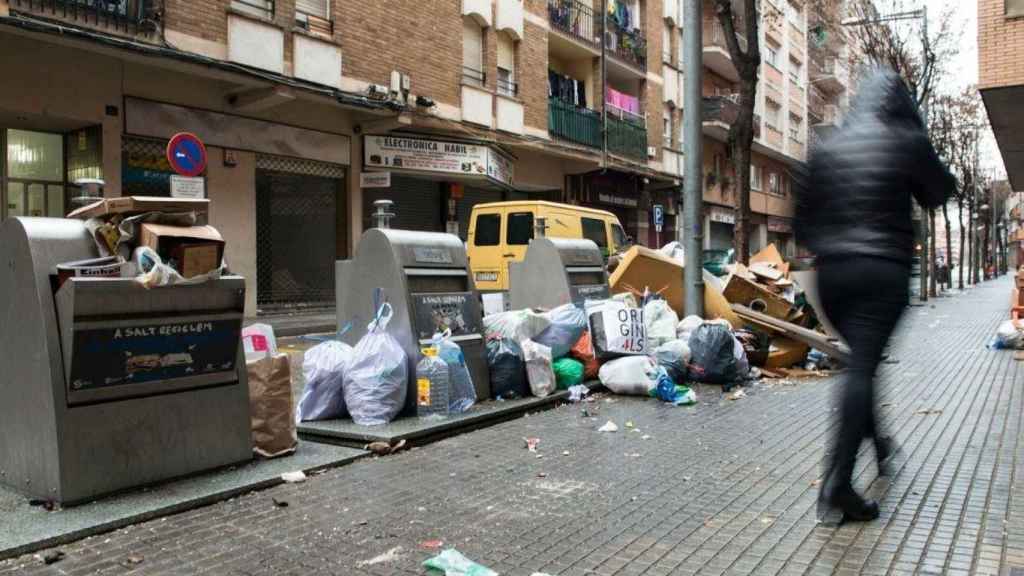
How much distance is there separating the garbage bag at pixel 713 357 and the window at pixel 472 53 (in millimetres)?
12804

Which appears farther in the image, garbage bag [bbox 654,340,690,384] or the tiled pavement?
garbage bag [bbox 654,340,690,384]

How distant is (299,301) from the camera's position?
1638 cm

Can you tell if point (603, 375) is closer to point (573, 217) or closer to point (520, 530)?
point (520, 530)

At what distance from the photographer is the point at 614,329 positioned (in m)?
7.75

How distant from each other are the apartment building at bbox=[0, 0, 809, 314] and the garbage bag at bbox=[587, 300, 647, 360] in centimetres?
221

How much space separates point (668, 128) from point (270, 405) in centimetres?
2737

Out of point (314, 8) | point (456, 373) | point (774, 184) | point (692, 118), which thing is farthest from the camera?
point (774, 184)

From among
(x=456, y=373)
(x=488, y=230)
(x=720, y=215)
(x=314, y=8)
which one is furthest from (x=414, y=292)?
(x=720, y=215)

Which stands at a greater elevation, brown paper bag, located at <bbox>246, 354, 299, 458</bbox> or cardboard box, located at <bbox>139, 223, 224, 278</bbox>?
cardboard box, located at <bbox>139, 223, 224, 278</bbox>

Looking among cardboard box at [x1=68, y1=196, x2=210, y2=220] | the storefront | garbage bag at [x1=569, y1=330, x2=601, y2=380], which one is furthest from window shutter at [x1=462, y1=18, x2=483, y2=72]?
cardboard box at [x1=68, y1=196, x2=210, y2=220]

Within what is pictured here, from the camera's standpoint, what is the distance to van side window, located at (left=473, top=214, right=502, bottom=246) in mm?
14508

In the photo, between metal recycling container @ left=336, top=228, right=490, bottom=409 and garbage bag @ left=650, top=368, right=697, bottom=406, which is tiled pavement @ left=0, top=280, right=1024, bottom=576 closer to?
garbage bag @ left=650, top=368, right=697, bottom=406

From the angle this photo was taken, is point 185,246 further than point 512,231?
No

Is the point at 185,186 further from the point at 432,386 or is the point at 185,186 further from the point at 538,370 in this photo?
the point at 432,386
